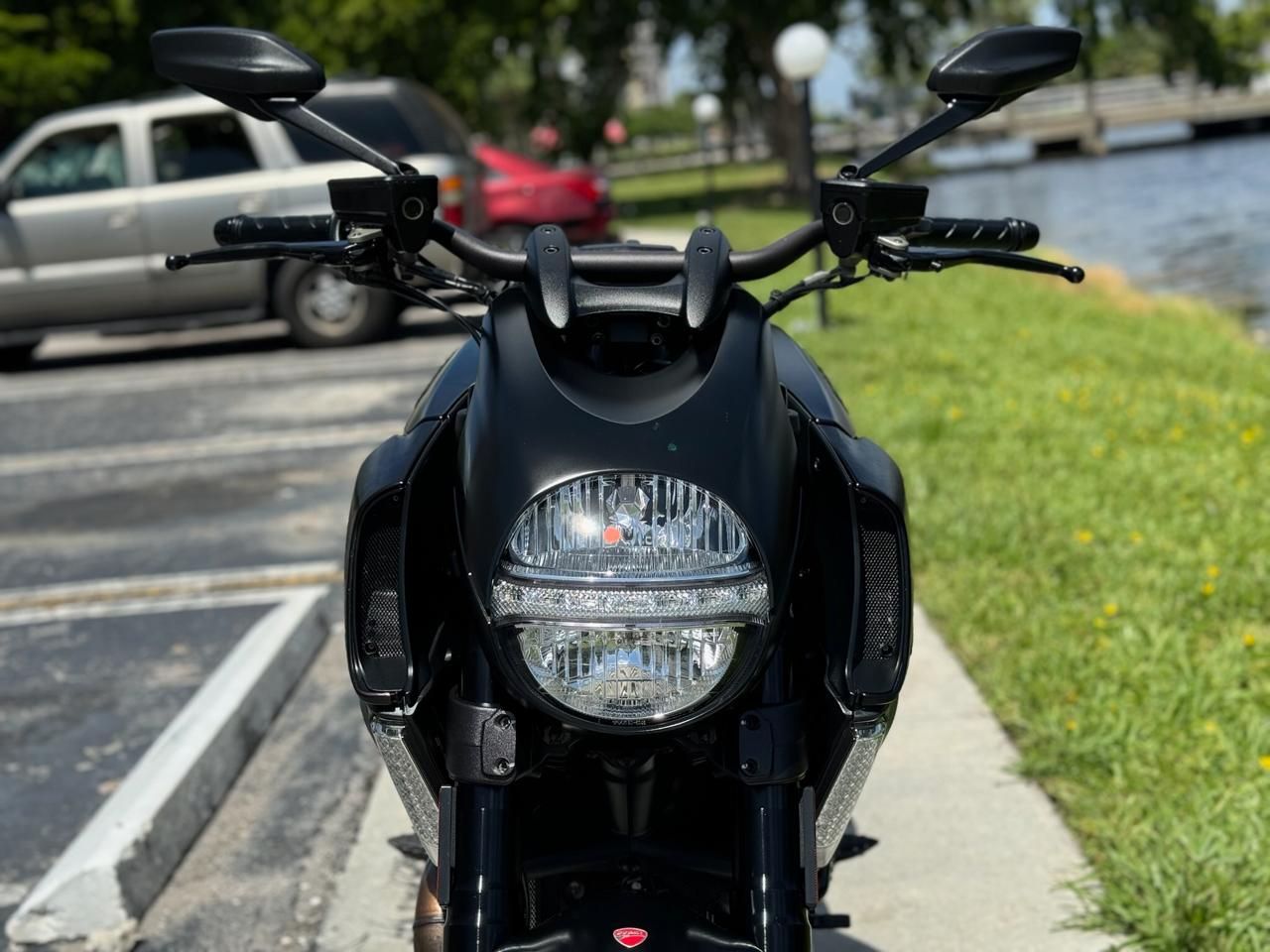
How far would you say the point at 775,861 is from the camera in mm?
1940

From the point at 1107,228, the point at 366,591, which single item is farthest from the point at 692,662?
the point at 1107,228

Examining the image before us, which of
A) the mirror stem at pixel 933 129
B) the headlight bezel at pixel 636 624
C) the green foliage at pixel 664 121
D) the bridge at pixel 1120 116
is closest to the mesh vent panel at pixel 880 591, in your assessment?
the headlight bezel at pixel 636 624

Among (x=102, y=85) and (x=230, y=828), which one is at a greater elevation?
(x=102, y=85)

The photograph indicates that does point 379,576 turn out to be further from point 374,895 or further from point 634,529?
point 374,895

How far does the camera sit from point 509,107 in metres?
60.7

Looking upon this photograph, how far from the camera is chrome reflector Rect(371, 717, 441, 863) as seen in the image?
2.12 m

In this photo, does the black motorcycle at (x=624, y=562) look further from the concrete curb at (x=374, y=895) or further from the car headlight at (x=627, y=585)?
the concrete curb at (x=374, y=895)

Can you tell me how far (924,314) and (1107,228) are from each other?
17351mm

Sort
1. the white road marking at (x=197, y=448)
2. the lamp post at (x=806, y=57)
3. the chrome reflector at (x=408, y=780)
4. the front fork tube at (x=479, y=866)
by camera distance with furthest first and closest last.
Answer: the lamp post at (x=806, y=57) → the white road marking at (x=197, y=448) → the chrome reflector at (x=408, y=780) → the front fork tube at (x=479, y=866)

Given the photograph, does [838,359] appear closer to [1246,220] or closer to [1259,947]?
[1259,947]

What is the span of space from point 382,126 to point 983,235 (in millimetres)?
10632

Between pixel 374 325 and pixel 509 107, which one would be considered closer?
pixel 374 325

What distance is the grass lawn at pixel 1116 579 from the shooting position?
10.7ft

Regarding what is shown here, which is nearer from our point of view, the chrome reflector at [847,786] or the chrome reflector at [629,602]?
the chrome reflector at [629,602]
